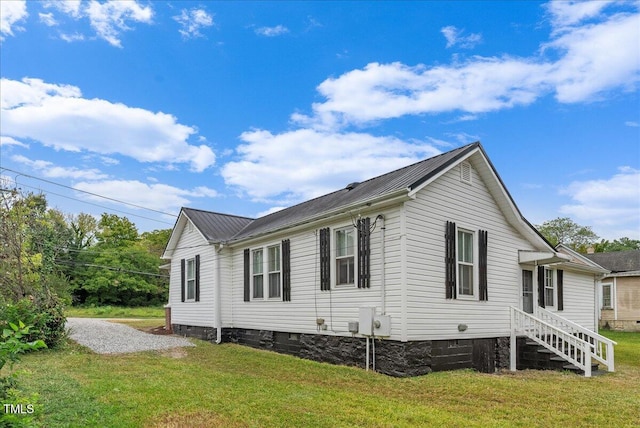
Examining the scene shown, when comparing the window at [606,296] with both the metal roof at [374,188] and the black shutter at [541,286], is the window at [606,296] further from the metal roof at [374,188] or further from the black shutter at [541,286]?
the metal roof at [374,188]

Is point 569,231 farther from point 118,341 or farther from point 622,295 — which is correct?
point 118,341

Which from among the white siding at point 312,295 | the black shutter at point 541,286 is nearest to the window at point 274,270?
the white siding at point 312,295

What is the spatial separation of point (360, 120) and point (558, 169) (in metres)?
8.49

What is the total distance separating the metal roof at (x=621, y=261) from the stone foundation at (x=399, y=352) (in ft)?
66.6

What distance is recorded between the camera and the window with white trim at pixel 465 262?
1097 cm

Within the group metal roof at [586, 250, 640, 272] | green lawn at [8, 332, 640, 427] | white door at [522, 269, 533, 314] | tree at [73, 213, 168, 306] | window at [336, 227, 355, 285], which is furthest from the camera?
tree at [73, 213, 168, 306]

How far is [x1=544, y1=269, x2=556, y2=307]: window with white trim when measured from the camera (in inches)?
570

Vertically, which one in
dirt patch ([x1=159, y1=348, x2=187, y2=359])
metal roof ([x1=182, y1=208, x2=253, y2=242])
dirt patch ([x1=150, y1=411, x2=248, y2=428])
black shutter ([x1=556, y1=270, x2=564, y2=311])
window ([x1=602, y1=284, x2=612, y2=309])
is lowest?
window ([x1=602, y1=284, x2=612, y2=309])

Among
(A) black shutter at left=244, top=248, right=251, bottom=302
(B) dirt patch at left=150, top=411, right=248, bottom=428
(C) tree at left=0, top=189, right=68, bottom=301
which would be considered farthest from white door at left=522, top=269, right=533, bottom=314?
(C) tree at left=0, top=189, right=68, bottom=301

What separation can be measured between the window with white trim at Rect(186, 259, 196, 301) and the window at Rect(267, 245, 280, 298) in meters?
4.66

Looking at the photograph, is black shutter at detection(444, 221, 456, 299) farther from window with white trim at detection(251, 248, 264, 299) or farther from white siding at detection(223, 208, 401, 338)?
window with white trim at detection(251, 248, 264, 299)

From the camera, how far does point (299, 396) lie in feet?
23.7

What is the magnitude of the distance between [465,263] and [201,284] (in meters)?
9.26

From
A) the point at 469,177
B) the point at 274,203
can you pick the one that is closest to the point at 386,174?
the point at 469,177
